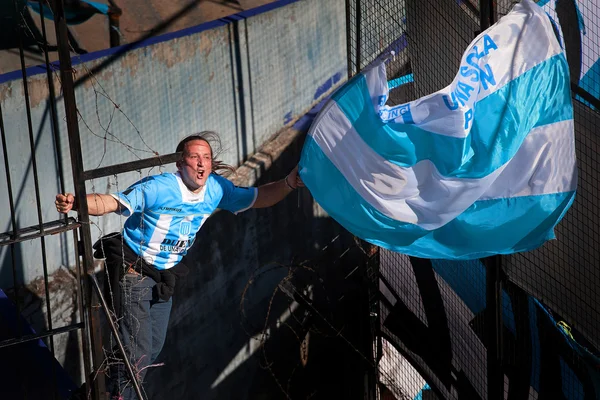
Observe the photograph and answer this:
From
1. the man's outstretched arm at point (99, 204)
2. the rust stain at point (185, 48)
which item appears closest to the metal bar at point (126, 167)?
the man's outstretched arm at point (99, 204)

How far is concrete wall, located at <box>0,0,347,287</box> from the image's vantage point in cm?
619

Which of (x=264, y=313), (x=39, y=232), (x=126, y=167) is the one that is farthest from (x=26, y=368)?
(x=264, y=313)

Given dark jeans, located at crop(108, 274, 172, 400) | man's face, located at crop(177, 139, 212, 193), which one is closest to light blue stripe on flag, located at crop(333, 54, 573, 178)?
man's face, located at crop(177, 139, 212, 193)

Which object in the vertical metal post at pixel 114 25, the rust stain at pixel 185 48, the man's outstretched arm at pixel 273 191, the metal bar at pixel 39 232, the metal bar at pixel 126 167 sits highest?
the vertical metal post at pixel 114 25

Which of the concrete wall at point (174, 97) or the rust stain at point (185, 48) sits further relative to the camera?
the rust stain at point (185, 48)

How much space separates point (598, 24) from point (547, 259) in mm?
1882

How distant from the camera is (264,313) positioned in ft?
29.1

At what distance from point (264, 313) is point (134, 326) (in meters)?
3.36

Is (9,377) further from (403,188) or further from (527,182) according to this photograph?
(527,182)

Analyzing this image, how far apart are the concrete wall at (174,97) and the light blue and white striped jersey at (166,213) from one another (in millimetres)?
598

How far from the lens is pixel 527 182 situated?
564 cm

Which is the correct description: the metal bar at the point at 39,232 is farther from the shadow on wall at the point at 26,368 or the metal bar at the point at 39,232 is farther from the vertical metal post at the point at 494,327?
the vertical metal post at the point at 494,327

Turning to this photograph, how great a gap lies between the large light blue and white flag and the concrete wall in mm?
1505

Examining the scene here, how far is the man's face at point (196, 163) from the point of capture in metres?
5.34
